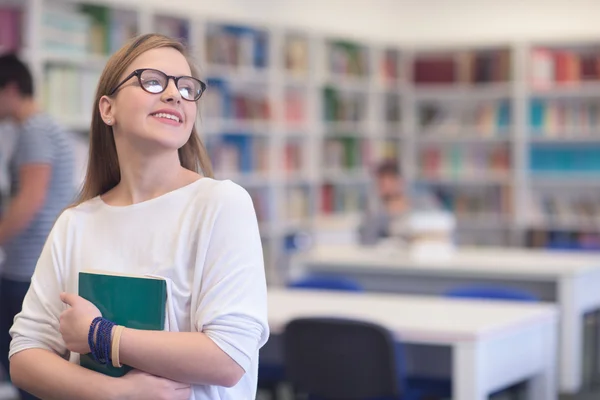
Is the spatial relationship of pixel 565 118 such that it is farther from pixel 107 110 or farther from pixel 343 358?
pixel 107 110

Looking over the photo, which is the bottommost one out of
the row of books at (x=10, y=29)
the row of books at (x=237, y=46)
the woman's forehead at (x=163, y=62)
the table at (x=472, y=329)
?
the table at (x=472, y=329)

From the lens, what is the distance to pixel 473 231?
360 inches

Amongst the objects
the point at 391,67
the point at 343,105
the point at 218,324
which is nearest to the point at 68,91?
the point at 343,105

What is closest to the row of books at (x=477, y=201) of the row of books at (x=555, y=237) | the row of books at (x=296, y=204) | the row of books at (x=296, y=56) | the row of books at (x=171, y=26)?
the row of books at (x=555, y=237)

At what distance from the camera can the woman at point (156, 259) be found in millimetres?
1467

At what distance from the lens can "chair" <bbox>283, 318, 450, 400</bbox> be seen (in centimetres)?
340

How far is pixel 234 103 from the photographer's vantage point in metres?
7.53

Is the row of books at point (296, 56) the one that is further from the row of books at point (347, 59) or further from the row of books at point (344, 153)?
the row of books at point (344, 153)

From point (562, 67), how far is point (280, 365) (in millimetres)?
5394

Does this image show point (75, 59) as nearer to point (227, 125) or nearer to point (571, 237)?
point (227, 125)

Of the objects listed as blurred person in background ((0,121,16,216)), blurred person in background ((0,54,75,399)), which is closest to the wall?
blurred person in background ((0,121,16,216))

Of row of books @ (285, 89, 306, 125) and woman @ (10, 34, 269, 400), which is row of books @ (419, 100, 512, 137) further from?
woman @ (10, 34, 269, 400)

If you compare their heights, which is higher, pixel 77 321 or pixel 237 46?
pixel 237 46

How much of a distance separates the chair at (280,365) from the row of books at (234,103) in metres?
2.71
